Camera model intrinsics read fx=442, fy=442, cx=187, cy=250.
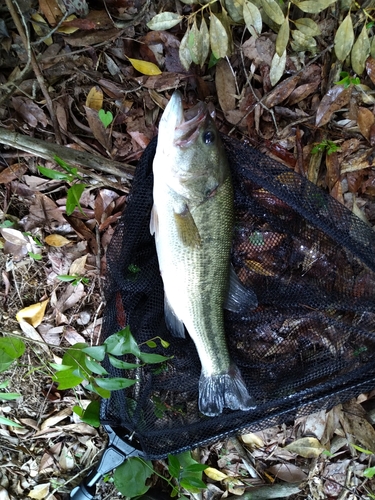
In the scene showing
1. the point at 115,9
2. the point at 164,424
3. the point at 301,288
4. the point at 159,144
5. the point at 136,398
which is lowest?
the point at 164,424

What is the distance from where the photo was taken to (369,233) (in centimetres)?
246

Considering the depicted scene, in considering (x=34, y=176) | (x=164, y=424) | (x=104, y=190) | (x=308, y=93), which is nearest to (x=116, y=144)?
(x=104, y=190)

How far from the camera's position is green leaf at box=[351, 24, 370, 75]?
2.79m

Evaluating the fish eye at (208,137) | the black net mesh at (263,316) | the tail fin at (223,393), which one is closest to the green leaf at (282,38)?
the black net mesh at (263,316)

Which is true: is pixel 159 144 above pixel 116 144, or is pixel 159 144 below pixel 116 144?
above

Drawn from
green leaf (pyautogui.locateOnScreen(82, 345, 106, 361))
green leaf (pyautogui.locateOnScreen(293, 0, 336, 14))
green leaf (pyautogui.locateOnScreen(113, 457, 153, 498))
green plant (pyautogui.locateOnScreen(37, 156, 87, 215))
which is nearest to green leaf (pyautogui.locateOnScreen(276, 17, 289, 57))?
green leaf (pyautogui.locateOnScreen(293, 0, 336, 14))

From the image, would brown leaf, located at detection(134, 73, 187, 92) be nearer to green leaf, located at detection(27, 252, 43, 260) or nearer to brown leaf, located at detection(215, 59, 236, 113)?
brown leaf, located at detection(215, 59, 236, 113)

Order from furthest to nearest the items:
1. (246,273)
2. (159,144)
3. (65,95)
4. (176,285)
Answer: (65,95)
(246,273)
(176,285)
(159,144)

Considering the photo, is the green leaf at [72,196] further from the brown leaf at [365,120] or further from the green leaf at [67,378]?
the brown leaf at [365,120]

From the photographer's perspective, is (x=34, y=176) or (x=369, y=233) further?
(x=34, y=176)

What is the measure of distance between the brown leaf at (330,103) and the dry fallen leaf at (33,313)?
7.40 feet

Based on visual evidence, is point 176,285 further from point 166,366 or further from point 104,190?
point 104,190

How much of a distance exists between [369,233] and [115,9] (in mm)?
2145

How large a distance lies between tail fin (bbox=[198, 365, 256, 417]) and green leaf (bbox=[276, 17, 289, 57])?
1976 millimetres
